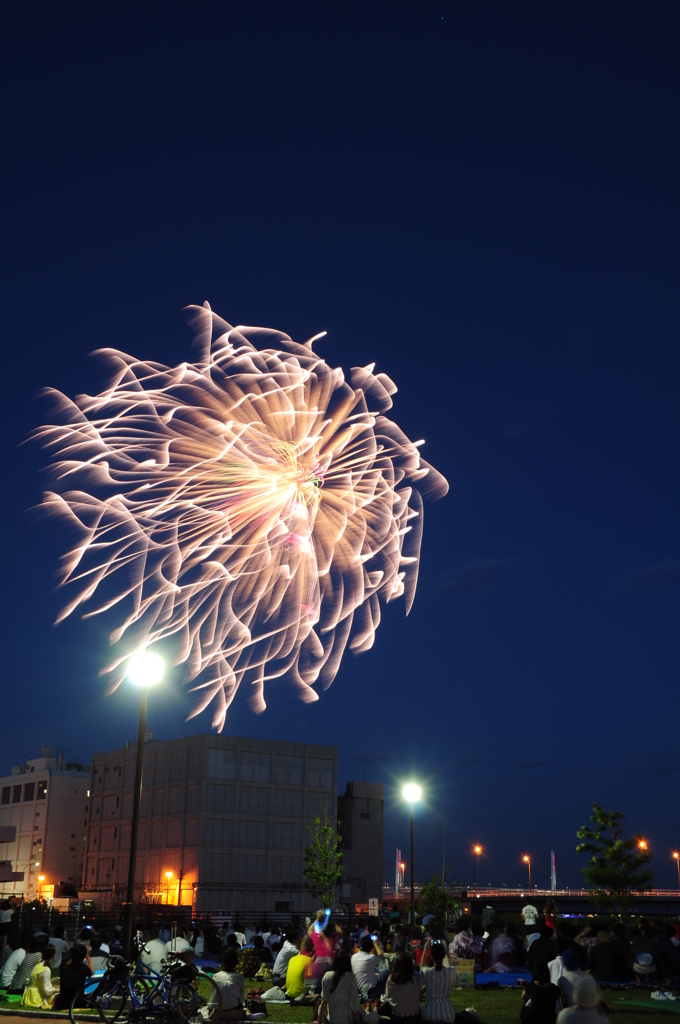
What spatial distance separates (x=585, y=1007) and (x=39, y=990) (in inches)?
561

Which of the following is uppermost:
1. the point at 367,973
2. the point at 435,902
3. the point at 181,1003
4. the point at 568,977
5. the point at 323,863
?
the point at 323,863

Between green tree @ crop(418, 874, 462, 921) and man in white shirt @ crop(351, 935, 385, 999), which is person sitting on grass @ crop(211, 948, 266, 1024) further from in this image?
green tree @ crop(418, 874, 462, 921)

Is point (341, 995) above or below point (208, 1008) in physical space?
above

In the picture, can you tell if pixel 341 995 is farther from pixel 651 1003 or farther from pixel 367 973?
pixel 651 1003

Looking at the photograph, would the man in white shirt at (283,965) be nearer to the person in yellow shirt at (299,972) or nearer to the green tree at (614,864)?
the person in yellow shirt at (299,972)

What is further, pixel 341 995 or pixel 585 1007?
pixel 341 995

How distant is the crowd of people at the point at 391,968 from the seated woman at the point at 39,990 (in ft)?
0.07

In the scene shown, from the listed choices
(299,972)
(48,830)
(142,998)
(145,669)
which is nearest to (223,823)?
(48,830)

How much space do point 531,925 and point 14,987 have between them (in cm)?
1619

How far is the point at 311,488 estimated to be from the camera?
28.7m

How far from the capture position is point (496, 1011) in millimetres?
18875

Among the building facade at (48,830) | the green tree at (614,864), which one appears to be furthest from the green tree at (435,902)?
the building facade at (48,830)

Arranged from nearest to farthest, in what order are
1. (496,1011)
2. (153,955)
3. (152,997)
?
(152,997), (153,955), (496,1011)

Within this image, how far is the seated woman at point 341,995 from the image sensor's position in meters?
13.7
